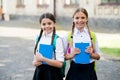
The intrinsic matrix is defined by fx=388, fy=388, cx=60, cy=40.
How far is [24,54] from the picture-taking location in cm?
1088

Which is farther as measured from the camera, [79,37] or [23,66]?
[23,66]

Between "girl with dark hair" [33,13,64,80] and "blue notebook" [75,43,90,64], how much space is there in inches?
6.6

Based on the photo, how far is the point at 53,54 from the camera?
4.09 m

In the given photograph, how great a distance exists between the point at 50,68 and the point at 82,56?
363mm

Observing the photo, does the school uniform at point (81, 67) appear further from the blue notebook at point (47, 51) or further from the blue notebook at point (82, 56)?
the blue notebook at point (47, 51)

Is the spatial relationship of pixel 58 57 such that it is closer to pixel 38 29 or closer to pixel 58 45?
pixel 58 45

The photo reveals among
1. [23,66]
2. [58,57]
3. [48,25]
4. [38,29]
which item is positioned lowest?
[23,66]

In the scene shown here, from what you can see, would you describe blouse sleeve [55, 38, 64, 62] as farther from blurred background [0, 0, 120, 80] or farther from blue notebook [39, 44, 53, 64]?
blurred background [0, 0, 120, 80]

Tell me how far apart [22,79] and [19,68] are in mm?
1300

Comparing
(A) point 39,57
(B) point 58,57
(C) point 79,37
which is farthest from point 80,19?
(A) point 39,57

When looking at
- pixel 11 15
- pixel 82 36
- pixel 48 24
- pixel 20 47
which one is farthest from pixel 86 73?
pixel 11 15

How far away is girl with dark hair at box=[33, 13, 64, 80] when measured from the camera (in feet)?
13.3

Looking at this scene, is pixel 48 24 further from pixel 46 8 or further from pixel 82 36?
pixel 46 8

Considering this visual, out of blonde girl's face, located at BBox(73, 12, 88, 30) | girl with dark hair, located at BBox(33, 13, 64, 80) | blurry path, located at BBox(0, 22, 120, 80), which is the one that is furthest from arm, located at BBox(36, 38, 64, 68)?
blurry path, located at BBox(0, 22, 120, 80)
